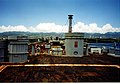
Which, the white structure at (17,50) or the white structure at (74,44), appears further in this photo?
the white structure at (74,44)

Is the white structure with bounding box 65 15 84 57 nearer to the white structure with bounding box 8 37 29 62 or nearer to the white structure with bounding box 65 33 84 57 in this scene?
the white structure with bounding box 65 33 84 57

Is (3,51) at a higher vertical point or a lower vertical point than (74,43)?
lower

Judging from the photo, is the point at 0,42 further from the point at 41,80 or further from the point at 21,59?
the point at 41,80

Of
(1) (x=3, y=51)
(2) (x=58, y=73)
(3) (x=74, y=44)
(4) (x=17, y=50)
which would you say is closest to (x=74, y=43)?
(3) (x=74, y=44)

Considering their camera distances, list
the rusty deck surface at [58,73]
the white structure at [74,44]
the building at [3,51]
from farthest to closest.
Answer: the white structure at [74,44] < the building at [3,51] < the rusty deck surface at [58,73]

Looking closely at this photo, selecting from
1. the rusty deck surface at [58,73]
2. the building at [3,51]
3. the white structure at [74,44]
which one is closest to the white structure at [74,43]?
the white structure at [74,44]

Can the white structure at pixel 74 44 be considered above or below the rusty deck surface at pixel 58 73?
above

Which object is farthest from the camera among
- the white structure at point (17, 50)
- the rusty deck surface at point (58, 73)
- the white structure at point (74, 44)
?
the white structure at point (74, 44)

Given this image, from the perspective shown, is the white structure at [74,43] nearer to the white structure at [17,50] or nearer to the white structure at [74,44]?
the white structure at [74,44]

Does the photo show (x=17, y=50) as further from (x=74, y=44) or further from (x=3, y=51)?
(x=74, y=44)

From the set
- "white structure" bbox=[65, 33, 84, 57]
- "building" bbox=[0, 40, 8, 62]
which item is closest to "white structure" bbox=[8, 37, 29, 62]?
"building" bbox=[0, 40, 8, 62]
